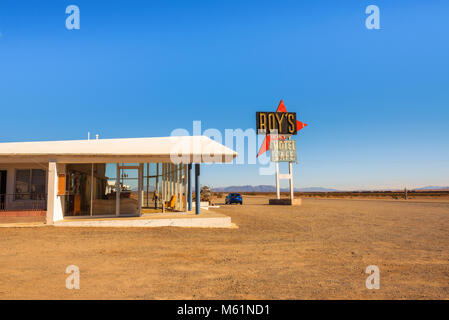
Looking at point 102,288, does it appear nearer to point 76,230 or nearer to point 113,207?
point 76,230

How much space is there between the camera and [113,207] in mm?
13758

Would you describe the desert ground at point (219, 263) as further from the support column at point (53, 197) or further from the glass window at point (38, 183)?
the glass window at point (38, 183)

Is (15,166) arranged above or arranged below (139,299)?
above

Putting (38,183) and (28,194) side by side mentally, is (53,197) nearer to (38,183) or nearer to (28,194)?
(38,183)

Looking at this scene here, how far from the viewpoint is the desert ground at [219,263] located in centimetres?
496

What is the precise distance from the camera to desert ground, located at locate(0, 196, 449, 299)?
16.3 feet

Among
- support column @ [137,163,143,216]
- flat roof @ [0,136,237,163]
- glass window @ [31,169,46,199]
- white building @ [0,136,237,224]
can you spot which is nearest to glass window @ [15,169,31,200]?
white building @ [0,136,237,224]

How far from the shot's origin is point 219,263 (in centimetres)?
687

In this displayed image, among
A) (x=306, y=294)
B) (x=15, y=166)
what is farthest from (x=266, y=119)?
(x=306, y=294)
